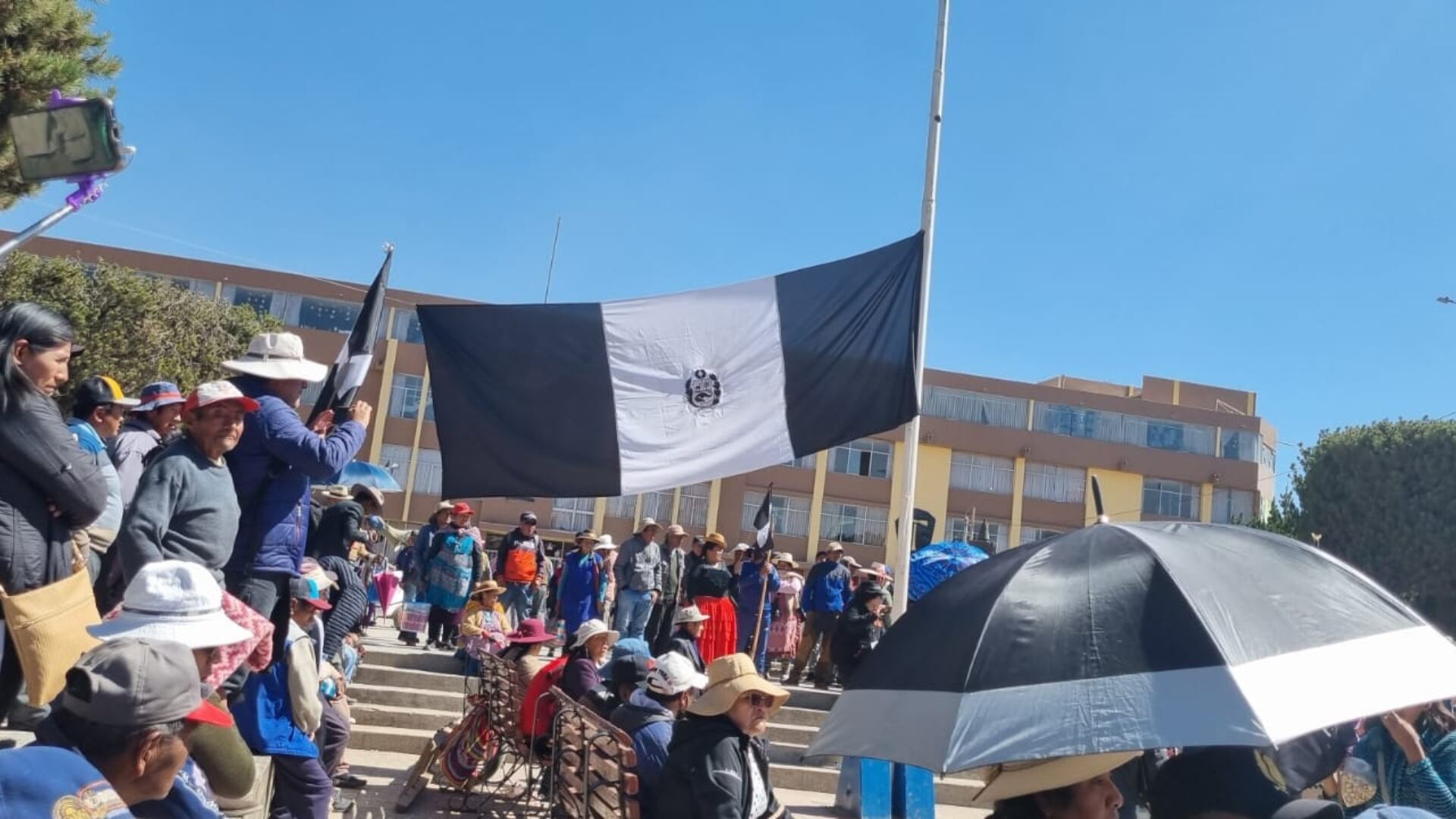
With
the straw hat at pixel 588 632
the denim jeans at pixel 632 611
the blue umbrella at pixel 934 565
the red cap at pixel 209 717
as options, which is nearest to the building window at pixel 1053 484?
the blue umbrella at pixel 934 565

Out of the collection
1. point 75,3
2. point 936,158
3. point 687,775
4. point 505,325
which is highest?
point 75,3

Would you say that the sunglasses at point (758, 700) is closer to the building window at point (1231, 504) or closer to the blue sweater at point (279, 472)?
the blue sweater at point (279, 472)

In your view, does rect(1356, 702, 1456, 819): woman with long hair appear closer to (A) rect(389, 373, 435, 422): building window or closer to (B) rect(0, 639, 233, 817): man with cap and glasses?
(B) rect(0, 639, 233, 817): man with cap and glasses

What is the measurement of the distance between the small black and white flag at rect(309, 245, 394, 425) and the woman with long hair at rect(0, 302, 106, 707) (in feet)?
7.61

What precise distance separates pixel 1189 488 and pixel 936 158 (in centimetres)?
4576

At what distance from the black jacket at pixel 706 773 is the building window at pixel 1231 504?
48.6 metres

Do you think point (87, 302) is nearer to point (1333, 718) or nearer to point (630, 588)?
point (630, 588)

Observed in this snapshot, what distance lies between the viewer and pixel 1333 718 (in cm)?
235

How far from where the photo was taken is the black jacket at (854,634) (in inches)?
460

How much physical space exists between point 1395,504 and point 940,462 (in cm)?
1702

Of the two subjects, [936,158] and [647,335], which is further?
[936,158]

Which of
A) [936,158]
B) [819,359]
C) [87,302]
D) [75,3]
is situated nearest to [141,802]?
[819,359]

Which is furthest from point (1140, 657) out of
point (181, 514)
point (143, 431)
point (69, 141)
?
point (143, 431)

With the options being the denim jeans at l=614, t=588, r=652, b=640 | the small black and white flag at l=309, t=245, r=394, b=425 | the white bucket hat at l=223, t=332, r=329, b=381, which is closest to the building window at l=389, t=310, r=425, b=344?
the denim jeans at l=614, t=588, r=652, b=640
